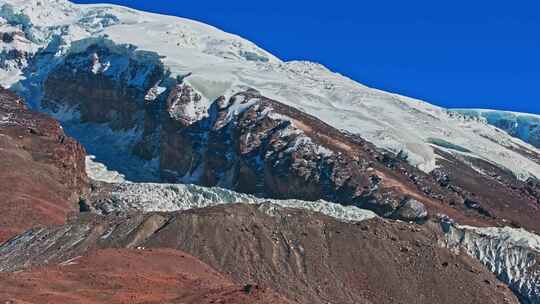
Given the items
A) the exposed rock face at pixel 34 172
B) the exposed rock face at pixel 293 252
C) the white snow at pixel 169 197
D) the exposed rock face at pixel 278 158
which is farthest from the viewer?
the exposed rock face at pixel 278 158

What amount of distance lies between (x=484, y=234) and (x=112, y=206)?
4224 cm

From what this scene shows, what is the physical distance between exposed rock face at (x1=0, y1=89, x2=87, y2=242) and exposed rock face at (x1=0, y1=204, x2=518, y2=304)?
1070 cm

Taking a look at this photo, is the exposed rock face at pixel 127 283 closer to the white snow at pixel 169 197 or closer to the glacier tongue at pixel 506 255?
the glacier tongue at pixel 506 255

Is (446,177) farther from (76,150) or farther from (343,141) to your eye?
(76,150)

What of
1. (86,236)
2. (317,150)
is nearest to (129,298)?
(86,236)

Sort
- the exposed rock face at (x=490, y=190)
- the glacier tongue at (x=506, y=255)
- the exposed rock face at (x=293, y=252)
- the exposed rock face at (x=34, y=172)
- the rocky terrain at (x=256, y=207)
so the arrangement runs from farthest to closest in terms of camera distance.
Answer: the exposed rock face at (x=490, y=190), the glacier tongue at (x=506, y=255), the exposed rock face at (x=34, y=172), the exposed rock face at (x=293, y=252), the rocky terrain at (x=256, y=207)

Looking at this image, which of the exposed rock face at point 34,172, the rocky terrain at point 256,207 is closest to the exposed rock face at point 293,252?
the rocky terrain at point 256,207

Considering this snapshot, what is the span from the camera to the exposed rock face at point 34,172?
95.8 meters

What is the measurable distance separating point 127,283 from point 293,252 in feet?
81.8

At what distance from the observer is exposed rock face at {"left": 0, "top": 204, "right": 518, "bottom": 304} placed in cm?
7781

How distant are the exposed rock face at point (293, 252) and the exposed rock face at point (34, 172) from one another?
10.7 metres

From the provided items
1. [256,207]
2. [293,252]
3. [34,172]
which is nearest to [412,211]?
[256,207]

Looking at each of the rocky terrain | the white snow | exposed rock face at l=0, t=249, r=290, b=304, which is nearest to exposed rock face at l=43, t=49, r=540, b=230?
the rocky terrain

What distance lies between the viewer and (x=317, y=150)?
148625 mm
